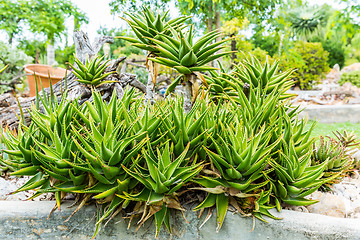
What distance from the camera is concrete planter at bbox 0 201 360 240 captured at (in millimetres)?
1515

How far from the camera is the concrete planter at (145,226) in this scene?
1.51m

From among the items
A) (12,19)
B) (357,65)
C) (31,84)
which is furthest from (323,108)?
(357,65)

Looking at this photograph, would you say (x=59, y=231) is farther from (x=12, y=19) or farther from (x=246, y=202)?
(x=12, y=19)

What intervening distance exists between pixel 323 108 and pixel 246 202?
5821 mm

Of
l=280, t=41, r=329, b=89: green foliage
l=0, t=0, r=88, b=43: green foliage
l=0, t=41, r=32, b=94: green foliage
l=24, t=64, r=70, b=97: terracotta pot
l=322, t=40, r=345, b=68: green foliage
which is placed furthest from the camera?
l=322, t=40, r=345, b=68: green foliage

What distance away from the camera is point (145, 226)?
5.07 feet

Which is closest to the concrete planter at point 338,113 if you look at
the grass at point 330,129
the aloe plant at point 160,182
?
A: the grass at point 330,129

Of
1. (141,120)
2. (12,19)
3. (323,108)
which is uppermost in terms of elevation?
(12,19)

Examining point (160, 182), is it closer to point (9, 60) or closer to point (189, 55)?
point (189, 55)

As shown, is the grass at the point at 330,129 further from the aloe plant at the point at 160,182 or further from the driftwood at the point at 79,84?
the aloe plant at the point at 160,182

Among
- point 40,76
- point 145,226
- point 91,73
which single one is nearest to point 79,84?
point 91,73

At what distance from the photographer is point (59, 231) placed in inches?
61.2

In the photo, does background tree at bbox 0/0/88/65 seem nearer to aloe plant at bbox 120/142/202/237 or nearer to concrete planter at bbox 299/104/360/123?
concrete planter at bbox 299/104/360/123

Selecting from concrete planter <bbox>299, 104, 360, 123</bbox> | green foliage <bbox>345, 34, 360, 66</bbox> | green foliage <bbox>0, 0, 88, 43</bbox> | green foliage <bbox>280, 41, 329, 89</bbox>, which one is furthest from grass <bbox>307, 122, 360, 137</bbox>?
green foliage <bbox>345, 34, 360, 66</bbox>
